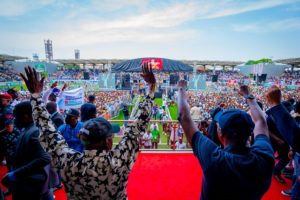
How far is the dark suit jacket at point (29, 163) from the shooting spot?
203cm

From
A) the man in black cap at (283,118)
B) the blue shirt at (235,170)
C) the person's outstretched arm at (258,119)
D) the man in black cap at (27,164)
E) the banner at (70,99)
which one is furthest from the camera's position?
the banner at (70,99)

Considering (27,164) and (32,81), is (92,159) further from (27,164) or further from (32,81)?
(27,164)

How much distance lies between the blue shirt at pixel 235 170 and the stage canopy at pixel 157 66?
9024 millimetres

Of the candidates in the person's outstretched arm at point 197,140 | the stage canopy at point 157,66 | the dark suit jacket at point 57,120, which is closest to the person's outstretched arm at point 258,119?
the person's outstretched arm at point 197,140

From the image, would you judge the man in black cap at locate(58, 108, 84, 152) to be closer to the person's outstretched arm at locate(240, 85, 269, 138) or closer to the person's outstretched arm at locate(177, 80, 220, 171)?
the person's outstretched arm at locate(177, 80, 220, 171)

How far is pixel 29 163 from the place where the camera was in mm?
2018

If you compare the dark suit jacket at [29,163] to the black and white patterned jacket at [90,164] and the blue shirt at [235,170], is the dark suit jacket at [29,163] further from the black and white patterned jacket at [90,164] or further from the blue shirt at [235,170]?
the blue shirt at [235,170]

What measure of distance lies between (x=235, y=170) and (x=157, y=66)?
11.7 meters

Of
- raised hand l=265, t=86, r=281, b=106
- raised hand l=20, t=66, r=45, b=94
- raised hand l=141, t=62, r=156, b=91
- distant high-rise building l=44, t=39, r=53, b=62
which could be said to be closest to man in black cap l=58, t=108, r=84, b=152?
raised hand l=20, t=66, r=45, b=94

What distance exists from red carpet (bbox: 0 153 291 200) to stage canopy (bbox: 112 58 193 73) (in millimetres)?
6268

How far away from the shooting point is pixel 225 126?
50.1 inches

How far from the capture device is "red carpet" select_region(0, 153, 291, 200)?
11.5 feet

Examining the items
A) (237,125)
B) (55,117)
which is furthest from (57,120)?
(237,125)

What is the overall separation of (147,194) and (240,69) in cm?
6858
